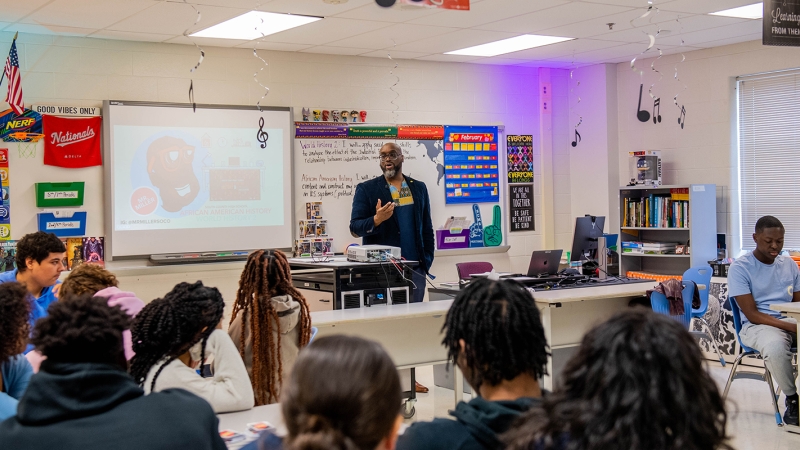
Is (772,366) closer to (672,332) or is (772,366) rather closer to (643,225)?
(643,225)

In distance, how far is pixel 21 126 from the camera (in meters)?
6.07

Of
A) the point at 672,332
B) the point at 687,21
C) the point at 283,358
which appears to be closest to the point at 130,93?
the point at 283,358

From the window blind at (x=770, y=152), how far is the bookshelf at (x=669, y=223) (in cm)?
36

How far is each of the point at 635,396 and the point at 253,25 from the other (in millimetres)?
5525

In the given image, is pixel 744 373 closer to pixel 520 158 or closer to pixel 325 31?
pixel 520 158

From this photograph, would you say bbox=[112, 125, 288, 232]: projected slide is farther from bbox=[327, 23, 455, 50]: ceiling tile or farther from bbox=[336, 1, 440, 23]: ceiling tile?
bbox=[336, 1, 440, 23]: ceiling tile

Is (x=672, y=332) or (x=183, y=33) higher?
(x=183, y=33)

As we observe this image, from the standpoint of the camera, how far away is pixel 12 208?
6074 millimetres

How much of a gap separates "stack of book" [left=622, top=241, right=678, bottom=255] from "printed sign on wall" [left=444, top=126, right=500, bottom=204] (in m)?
1.42

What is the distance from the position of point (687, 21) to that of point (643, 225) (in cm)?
232

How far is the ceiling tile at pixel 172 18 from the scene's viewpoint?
545 cm

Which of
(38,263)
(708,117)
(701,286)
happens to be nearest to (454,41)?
(708,117)

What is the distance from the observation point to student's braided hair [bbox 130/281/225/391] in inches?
99.1

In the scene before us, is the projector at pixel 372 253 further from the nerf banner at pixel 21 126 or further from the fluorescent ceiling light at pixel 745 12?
the fluorescent ceiling light at pixel 745 12
